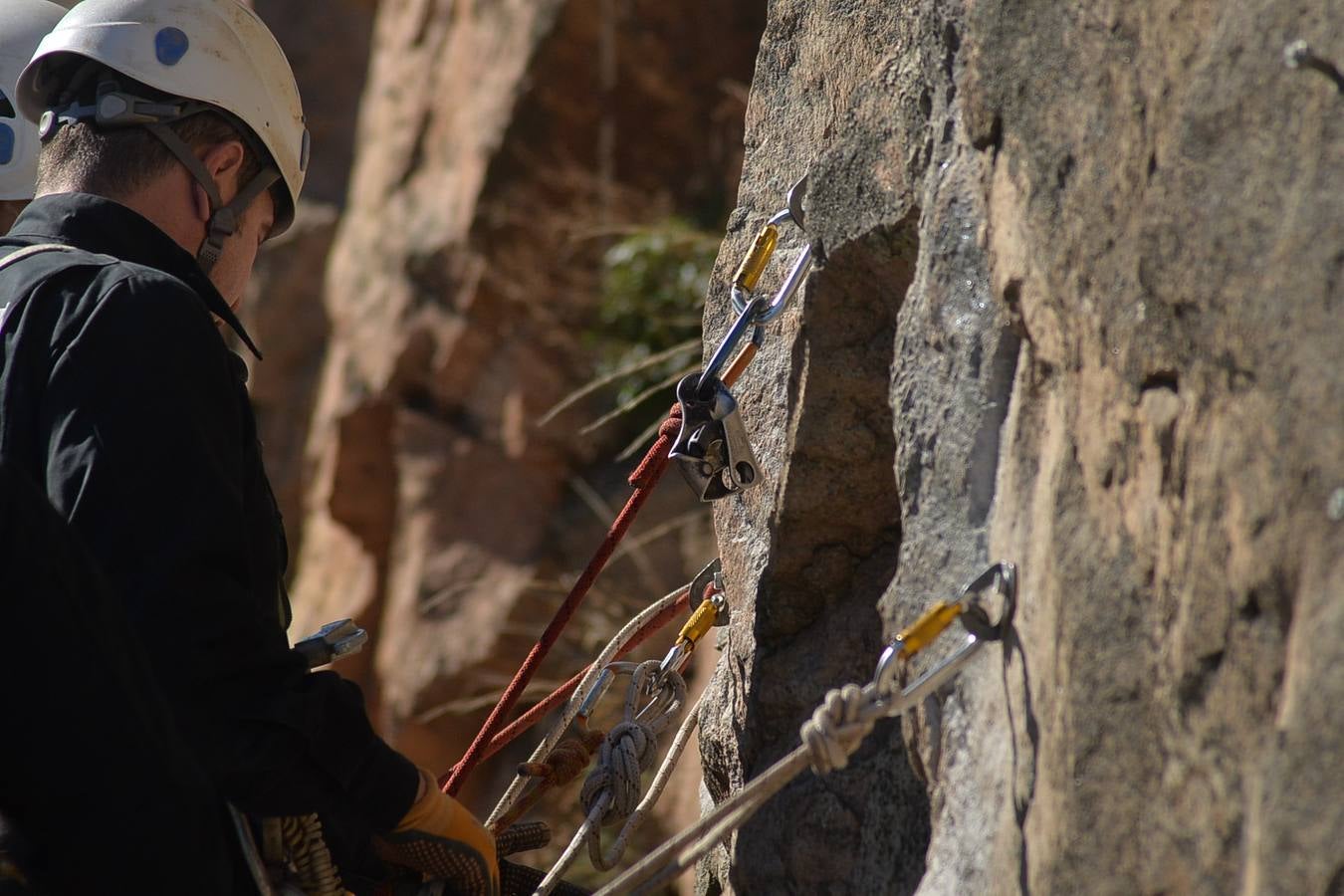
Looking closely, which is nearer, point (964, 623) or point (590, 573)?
point (964, 623)

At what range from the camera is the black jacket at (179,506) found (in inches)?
59.9

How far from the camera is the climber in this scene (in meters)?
1.53

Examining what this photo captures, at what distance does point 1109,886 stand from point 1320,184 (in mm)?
592

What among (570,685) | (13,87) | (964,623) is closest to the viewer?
(964,623)

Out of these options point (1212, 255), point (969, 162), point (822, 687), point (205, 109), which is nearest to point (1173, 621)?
point (1212, 255)

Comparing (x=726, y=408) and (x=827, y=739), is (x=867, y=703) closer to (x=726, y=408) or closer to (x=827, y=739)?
(x=827, y=739)

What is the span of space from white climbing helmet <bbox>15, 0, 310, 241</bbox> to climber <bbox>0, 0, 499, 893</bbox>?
0.06 feet

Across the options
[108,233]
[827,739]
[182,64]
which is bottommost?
[827,739]

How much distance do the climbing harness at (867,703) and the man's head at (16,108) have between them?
2.08 metres

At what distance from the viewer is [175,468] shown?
1.54m

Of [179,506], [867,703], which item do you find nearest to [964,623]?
[867,703]

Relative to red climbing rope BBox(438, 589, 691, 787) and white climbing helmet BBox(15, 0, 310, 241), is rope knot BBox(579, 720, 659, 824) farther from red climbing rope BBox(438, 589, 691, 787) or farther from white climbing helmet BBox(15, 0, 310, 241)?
white climbing helmet BBox(15, 0, 310, 241)

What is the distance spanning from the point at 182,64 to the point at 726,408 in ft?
3.05

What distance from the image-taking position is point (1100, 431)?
128cm
